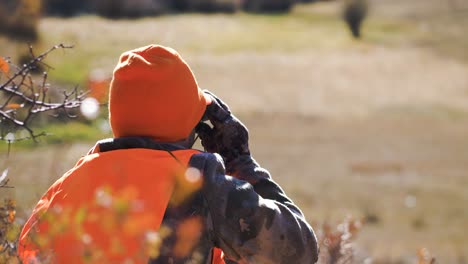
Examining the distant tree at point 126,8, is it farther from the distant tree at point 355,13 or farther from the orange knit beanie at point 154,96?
the orange knit beanie at point 154,96

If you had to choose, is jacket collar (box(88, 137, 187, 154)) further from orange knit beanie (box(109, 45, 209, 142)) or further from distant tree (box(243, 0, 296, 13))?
distant tree (box(243, 0, 296, 13))

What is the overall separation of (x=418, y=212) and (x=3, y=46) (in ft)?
61.4

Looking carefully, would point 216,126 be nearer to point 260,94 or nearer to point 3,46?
point 3,46

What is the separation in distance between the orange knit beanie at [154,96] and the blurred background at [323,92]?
0.19 m

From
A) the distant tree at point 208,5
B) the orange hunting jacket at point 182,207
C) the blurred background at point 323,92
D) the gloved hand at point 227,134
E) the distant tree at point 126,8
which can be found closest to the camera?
the orange hunting jacket at point 182,207

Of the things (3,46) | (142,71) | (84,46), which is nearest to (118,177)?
Result: (142,71)

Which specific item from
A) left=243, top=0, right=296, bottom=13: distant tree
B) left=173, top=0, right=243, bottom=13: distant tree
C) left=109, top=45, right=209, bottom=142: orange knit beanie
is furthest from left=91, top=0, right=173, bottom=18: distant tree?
left=109, top=45, right=209, bottom=142: orange knit beanie

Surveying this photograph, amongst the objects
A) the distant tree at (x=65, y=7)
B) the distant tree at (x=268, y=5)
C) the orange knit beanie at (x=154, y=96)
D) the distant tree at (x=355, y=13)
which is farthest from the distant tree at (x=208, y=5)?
the orange knit beanie at (x=154, y=96)

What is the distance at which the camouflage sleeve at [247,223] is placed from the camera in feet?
8.93

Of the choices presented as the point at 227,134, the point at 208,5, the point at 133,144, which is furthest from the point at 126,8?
the point at 133,144

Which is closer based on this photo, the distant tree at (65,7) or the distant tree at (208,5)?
→ the distant tree at (65,7)

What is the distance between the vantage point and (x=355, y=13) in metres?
47.9

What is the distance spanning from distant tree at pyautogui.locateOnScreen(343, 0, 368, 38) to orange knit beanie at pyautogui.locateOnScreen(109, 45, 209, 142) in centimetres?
4287

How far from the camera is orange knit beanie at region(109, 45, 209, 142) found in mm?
2717
